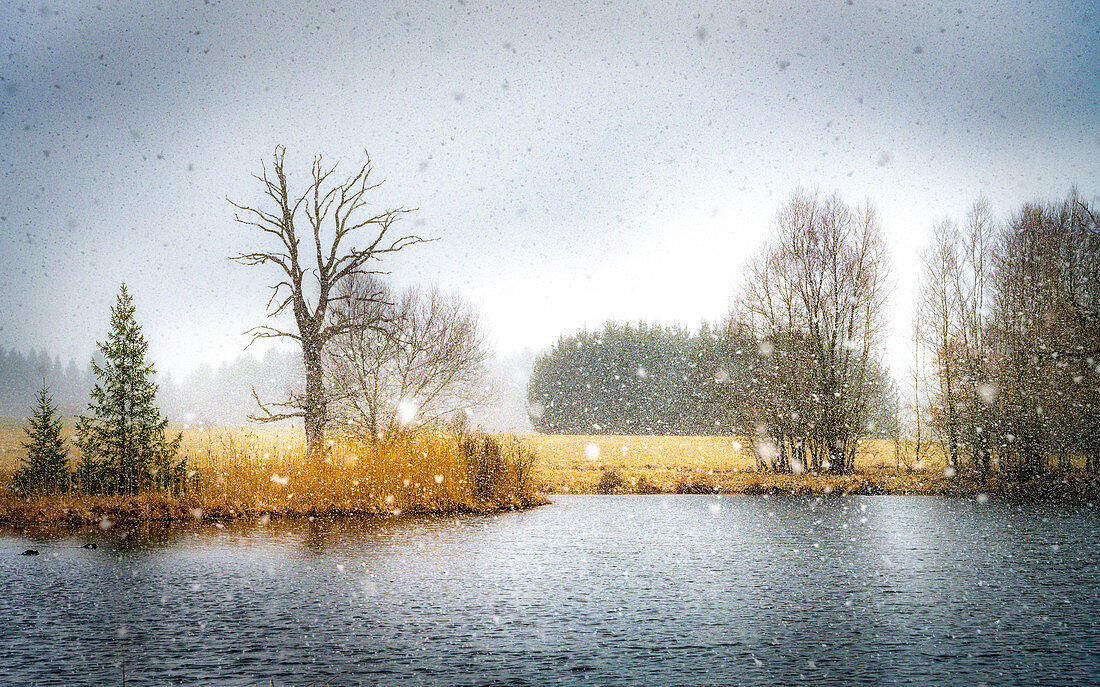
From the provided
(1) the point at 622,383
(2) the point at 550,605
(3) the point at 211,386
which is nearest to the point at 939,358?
(2) the point at 550,605

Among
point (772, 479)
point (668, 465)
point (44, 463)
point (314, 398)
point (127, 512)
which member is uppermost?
point (314, 398)

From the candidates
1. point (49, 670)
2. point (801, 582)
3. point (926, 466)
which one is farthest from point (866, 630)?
point (926, 466)

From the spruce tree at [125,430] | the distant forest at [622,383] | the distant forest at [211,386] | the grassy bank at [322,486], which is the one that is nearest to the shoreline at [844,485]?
the grassy bank at [322,486]

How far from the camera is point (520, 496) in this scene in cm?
2616

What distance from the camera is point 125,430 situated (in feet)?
75.8

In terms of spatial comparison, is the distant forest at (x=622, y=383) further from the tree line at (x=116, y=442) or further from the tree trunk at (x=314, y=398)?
the tree line at (x=116, y=442)

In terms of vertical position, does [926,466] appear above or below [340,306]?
below

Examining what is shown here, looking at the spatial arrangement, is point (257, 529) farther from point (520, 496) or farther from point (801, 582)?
point (801, 582)

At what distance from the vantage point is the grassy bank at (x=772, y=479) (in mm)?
30312

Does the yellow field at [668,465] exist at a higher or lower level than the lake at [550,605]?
lower

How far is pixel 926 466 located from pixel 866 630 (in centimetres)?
2980

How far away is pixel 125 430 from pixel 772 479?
25.5 metres

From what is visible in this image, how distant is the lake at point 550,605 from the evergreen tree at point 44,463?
171 inches

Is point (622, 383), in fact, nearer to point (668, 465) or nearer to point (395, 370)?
point (668, 465)
